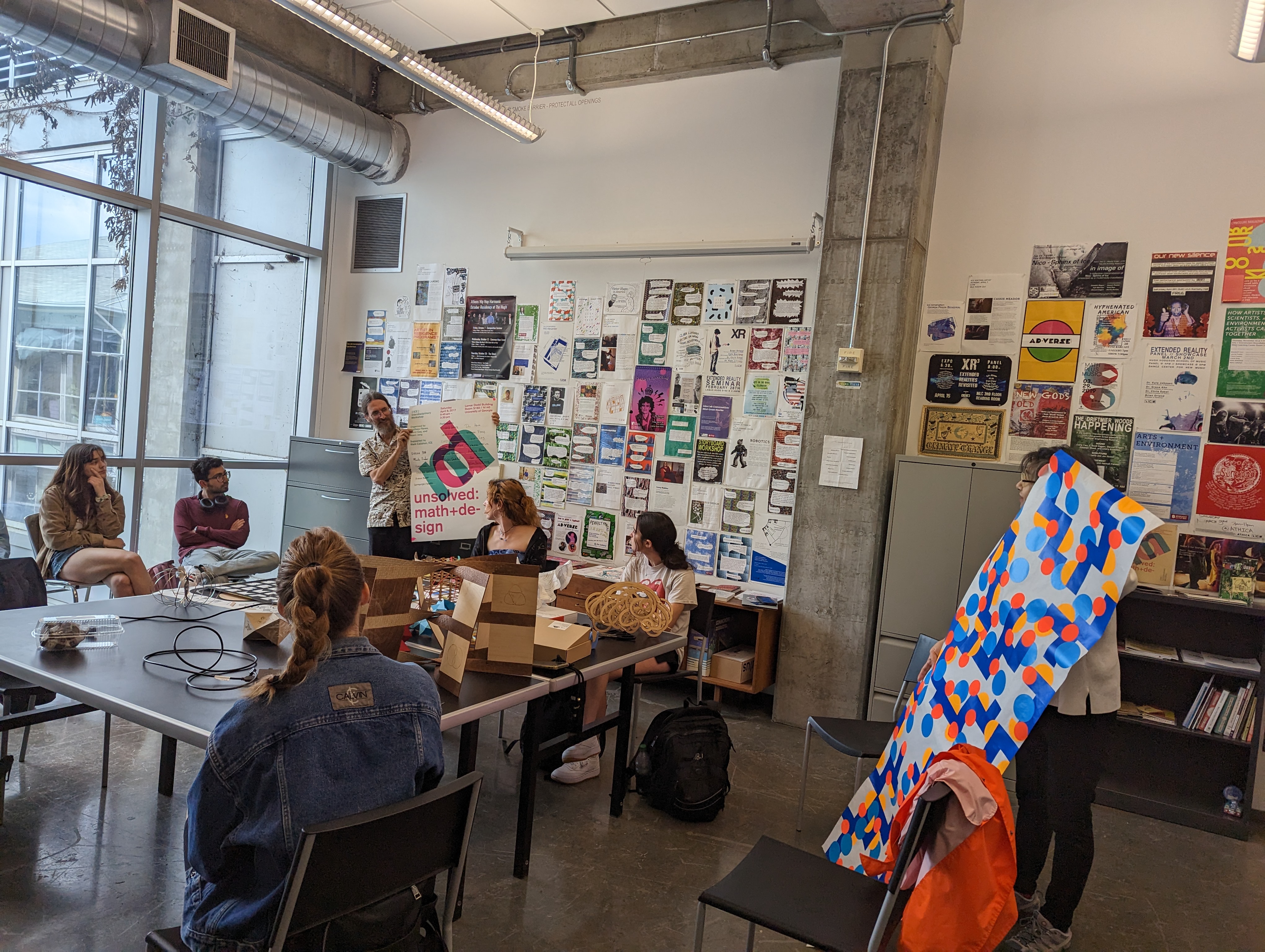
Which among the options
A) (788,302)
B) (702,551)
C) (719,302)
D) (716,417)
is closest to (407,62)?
(719,302)

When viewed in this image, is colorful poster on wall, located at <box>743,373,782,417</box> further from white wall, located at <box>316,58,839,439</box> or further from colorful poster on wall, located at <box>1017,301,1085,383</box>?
colorful poster on wall, located at <box>1017,301,1085,383</box>

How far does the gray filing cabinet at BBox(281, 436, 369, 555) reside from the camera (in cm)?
600

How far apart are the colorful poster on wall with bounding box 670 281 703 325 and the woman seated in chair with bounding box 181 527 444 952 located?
378 centimetres

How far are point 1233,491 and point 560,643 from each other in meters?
3.33

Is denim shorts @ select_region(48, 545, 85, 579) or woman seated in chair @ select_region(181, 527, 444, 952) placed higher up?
woman seated in chair @ select_region(181, 527, 444, 952)

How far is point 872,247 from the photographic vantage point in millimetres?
4492

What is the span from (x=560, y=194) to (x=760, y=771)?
12.7ft

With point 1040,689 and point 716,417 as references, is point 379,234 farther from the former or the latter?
point 1040,689

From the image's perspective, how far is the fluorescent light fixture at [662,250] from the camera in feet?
16.0

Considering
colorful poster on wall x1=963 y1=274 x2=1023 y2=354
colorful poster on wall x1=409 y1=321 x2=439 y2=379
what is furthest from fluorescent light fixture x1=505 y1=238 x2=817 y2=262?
colorful poster on wall x1=963 y1=274 x2=1023 y2=354

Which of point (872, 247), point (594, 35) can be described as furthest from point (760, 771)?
point (594, 35)

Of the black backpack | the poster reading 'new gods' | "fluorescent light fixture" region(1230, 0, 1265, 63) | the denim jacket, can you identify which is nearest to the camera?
the denim jacket

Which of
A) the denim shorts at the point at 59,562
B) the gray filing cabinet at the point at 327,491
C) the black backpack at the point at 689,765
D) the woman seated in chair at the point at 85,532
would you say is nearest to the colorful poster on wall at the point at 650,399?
the gray filing cabinet at the point at 327,491

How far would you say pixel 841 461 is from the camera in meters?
4.57
